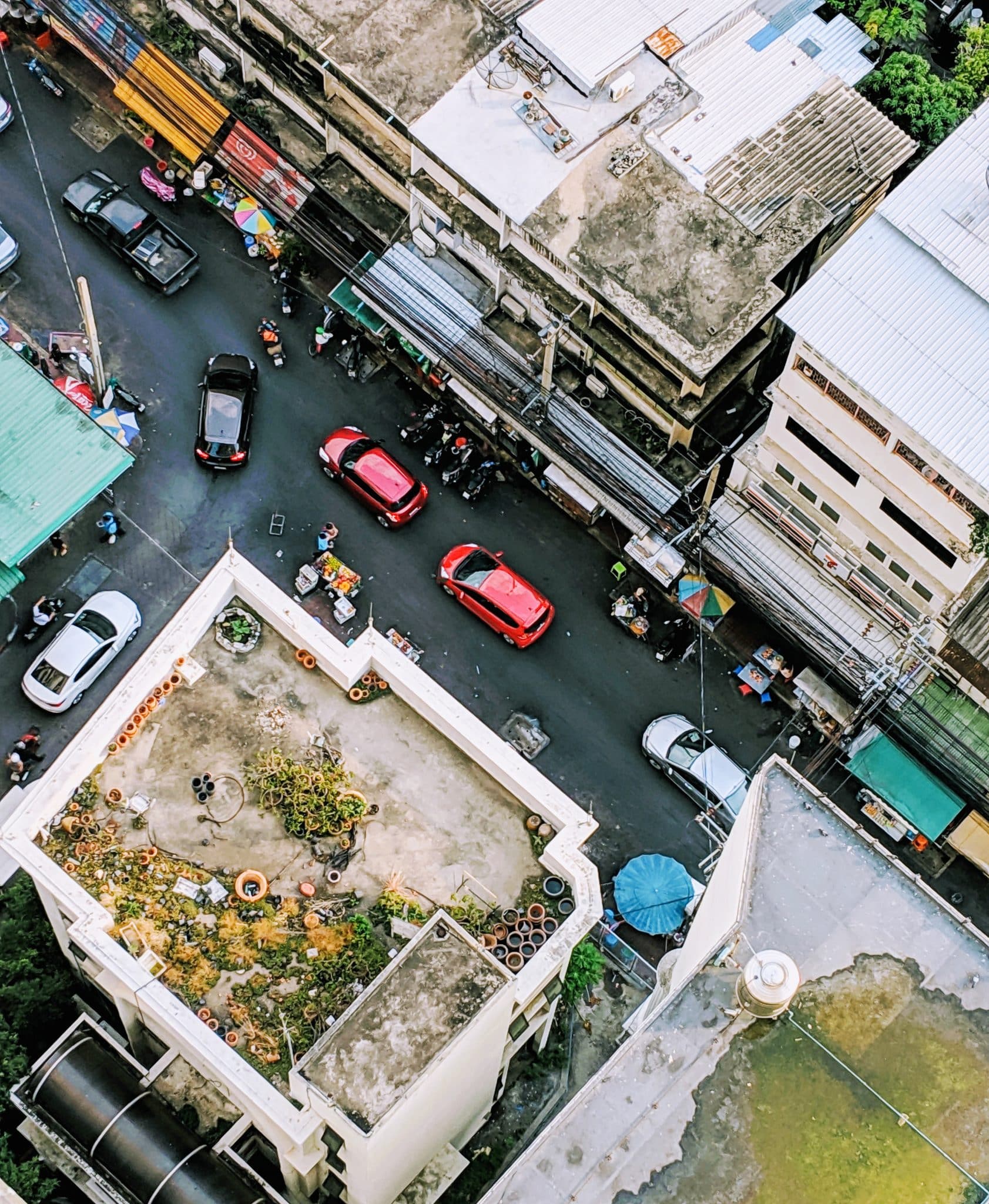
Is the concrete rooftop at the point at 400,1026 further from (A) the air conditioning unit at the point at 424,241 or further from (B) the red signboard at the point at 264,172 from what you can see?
(B) the red signboard at the point at 264,172

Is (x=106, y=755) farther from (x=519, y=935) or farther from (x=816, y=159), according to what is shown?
(x=816, y=159)

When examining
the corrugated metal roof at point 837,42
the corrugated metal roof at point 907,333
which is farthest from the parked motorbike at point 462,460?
the corrugated metal roof at point 837,42

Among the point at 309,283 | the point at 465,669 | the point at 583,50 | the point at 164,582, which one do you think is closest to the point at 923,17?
the point at 583,50

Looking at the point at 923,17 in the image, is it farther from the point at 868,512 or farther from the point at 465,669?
the point at 465,669

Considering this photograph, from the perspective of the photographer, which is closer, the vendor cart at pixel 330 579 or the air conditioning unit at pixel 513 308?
the air conditioning unit at pixel 513 308

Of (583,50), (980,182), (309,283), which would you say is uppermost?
(980,182)

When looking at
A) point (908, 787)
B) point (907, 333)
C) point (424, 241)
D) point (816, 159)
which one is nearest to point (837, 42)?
point (816, 159)

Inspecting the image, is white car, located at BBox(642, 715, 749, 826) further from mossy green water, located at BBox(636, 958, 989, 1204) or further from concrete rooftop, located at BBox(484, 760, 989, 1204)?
mossy green water, located at BBox(636, 958, 989, 1204)
